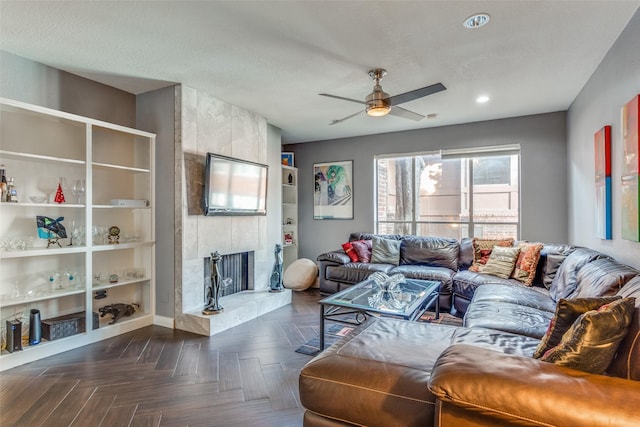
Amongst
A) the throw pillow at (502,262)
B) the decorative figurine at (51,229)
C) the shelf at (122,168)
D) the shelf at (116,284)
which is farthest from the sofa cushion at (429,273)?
the decorative figurine at (51,229)

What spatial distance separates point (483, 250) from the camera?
4.16 metres

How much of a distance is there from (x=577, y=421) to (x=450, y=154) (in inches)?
177

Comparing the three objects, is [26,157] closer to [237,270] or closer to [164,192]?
[164,192]

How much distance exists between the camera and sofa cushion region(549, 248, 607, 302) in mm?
2652

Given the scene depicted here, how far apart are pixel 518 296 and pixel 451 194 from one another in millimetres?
2493

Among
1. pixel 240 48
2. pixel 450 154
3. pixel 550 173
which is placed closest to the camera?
pixel 240 48

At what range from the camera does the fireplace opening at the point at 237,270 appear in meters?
4.09

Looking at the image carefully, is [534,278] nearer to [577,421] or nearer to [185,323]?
[577,421]

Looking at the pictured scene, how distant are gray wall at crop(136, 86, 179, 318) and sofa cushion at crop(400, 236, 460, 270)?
9.70 ft

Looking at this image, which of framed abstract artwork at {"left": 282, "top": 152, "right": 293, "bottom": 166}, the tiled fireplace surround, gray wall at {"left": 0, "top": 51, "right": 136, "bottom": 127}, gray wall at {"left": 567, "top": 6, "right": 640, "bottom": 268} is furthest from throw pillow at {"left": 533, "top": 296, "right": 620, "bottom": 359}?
framed abstract artwork at {"left": 282, "top": 152, "right": 293, "bottom": 166}

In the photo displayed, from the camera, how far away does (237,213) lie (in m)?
4.04

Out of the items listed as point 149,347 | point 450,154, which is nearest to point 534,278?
point 450,154

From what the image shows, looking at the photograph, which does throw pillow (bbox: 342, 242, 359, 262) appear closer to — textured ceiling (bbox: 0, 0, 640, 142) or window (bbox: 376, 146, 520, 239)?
window (bbox: 376, 146, 520, 239)

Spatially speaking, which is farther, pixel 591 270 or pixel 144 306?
pixel 144 306
